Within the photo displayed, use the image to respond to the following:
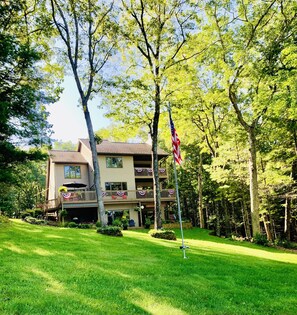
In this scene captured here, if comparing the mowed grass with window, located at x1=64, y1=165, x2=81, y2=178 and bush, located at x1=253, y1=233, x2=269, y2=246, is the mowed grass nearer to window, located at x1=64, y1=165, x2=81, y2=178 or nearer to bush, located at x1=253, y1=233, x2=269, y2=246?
bush, located at x1=253, y1=233, x2=269, y2=246

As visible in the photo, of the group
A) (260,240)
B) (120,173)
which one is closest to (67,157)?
(120,173)

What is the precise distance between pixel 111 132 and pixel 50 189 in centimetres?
1531

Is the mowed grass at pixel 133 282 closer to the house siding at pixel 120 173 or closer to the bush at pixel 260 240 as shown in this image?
the bush at pixel 260 240

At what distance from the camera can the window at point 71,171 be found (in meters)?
28.4

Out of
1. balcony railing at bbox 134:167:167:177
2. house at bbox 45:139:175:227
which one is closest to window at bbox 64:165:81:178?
house at bbox 45:139:175:227

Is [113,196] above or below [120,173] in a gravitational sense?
below

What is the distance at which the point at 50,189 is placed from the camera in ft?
99.9

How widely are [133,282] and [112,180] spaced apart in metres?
23.0

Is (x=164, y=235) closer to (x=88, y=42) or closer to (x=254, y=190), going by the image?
(x=254, y=190)

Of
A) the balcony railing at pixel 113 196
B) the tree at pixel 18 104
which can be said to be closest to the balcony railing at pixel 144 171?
the balcony railing at pixel 113 196

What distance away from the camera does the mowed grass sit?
4773 millimetres

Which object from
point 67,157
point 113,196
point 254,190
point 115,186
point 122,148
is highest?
point 122,148

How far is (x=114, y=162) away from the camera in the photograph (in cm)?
2936

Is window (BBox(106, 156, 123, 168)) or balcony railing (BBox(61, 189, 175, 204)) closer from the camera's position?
balcony railing (BBox(61, 189, 175, 204))
